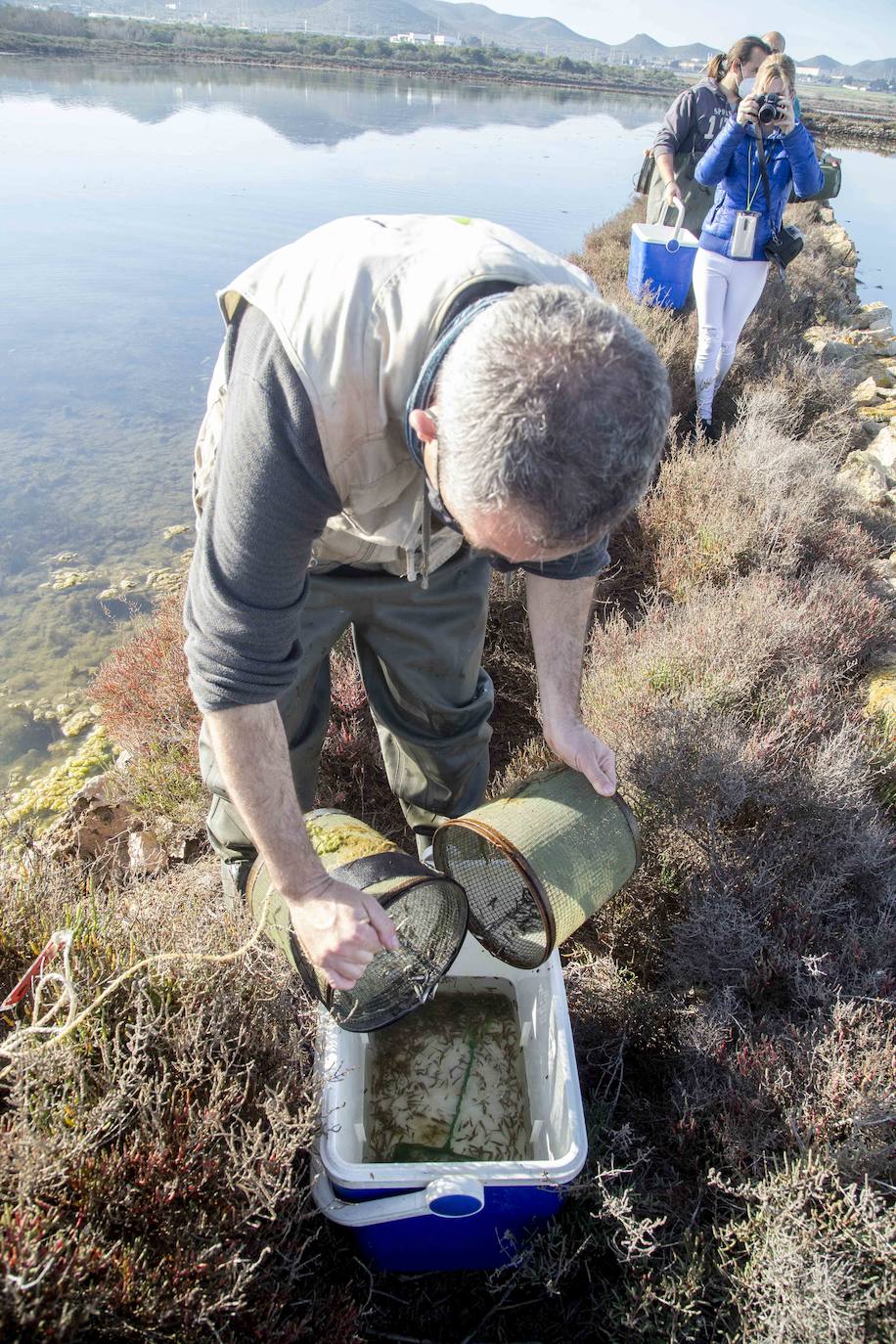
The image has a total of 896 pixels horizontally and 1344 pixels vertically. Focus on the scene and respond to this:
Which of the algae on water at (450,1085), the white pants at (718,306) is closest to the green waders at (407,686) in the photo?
the algae on water at (450,1085)

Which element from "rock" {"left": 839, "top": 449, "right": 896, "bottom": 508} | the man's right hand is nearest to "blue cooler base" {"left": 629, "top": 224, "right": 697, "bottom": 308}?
"rock" {"left": 839, "top": 449, "right": 896, "bottom": 508}

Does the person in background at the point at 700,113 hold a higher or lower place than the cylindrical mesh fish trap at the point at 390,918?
higher

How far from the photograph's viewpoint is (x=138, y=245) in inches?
383

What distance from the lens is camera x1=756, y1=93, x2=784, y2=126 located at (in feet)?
13.8

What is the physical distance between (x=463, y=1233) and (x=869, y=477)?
5.27m

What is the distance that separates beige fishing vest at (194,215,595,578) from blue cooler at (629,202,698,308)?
16.2 ft

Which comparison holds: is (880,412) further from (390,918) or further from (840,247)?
(840,247)

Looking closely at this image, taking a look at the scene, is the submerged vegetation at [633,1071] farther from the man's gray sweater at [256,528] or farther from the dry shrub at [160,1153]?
the man's gray sweater at [256,528]

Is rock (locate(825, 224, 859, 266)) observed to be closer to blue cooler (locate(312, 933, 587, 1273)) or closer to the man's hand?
the man's hand

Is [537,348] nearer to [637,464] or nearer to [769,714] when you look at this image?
[637,464]

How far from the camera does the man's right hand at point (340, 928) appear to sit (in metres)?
1.48

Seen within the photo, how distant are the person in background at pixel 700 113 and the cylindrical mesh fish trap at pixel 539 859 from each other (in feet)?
16.1

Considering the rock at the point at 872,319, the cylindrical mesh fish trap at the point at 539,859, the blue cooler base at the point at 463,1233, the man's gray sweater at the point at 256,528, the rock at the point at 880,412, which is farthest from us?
the rock at the point at 872,319

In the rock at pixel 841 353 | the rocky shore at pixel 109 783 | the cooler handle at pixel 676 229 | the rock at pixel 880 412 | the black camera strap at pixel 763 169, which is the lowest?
the rocky shore at pixel 109 783
